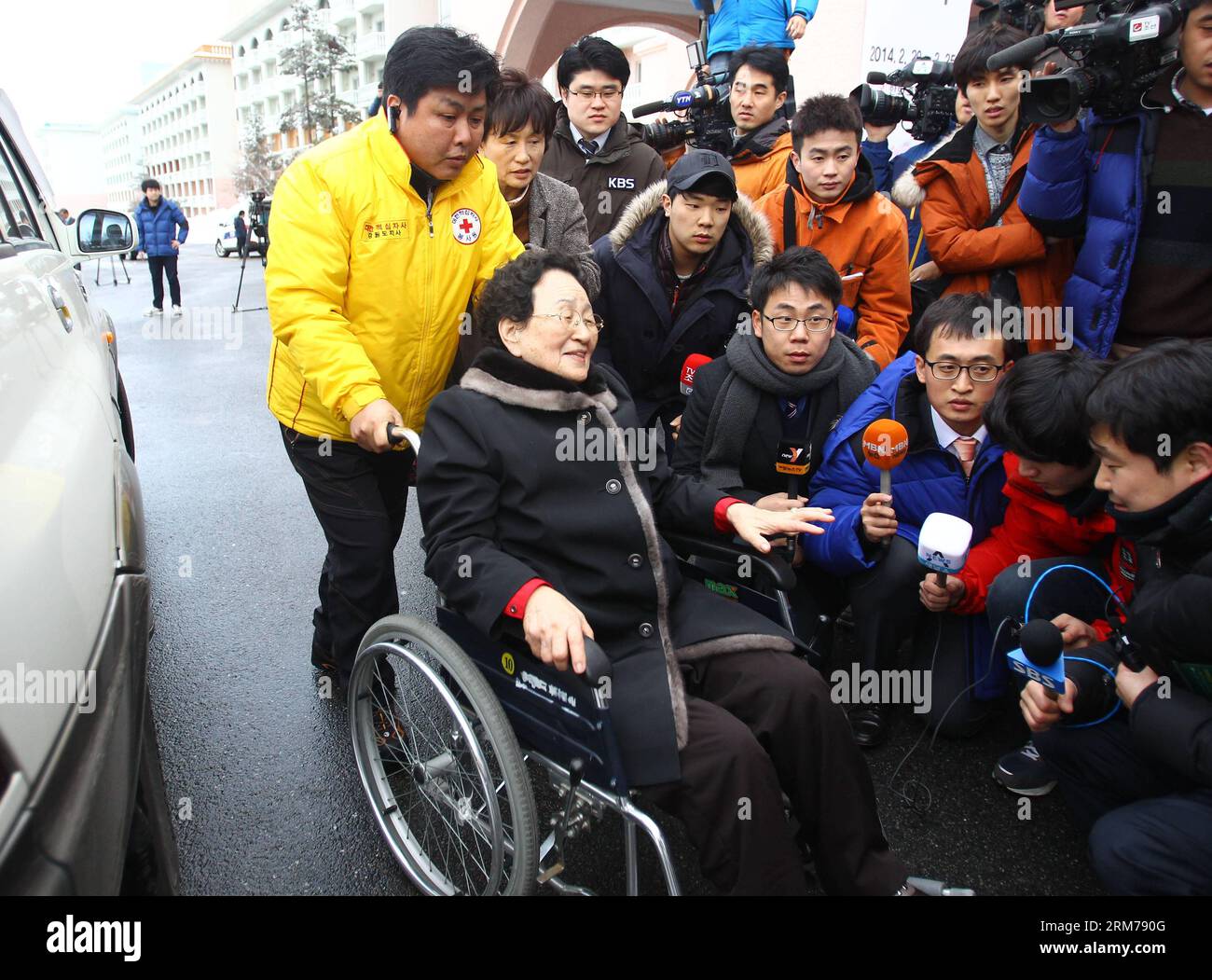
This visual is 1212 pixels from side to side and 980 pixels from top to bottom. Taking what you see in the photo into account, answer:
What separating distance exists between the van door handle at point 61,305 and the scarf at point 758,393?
1.95 meters

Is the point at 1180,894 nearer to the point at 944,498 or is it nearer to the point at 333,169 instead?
the point at 944,498

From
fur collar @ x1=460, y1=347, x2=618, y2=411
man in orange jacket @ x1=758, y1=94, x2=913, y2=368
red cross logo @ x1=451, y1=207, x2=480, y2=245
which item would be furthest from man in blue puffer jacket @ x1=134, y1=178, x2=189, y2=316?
fur collar @ x1=460, y1=347, x2=618, y2=411

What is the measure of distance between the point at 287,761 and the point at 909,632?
2.06 m

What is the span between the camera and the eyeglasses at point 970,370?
2.64m

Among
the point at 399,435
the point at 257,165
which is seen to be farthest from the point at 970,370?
the point at 257,165

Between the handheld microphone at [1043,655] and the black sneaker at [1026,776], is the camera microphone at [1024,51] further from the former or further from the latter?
the black sneaker at [1026,776]

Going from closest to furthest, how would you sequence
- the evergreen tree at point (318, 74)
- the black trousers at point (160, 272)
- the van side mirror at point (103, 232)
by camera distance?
the van side mirror at point (103, 232), the black trousers at point (160, 272), the evergreen tree at point (318, 74)

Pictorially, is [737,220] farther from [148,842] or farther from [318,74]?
[318,74]

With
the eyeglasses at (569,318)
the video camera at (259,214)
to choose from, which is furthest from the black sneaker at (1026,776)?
the video camera at (259,214)

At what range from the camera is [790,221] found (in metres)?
3.50

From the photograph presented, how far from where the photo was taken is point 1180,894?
1.75m

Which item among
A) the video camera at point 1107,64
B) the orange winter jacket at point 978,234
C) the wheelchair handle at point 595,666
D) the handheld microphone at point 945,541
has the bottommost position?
the wheelchair handle at point 595,666
